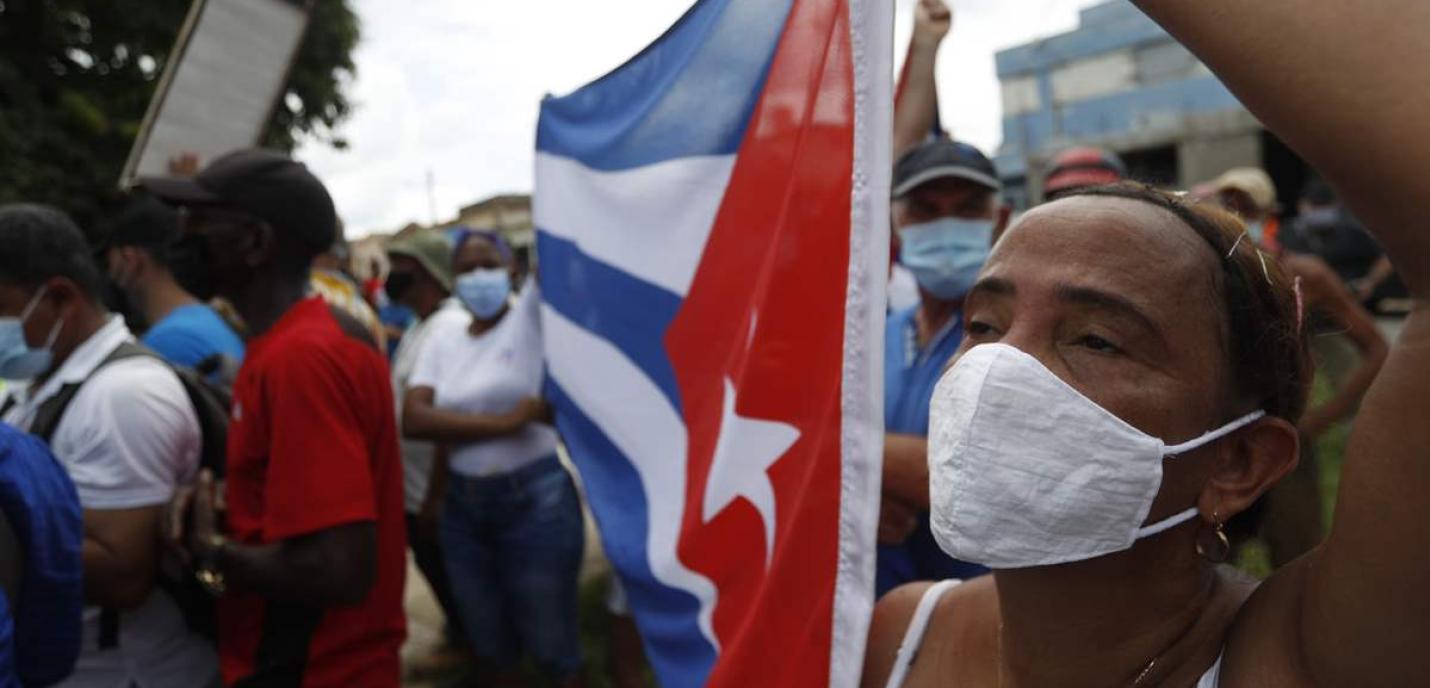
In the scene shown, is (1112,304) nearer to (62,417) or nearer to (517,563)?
(62,417)

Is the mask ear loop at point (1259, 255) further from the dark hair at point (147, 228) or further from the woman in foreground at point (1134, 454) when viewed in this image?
the dark hair at point (147, 228)

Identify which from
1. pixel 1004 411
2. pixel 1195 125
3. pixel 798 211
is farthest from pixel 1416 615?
pixel 1195 125

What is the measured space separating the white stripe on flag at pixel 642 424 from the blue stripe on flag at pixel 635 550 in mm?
26

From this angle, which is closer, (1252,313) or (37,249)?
→ (1252,313)

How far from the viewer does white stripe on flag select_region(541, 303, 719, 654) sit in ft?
6.12

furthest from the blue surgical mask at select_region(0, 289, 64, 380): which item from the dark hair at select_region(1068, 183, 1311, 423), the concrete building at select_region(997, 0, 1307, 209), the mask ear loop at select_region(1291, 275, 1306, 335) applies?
the concrete building at select_region(997, 0, 1307, 209)

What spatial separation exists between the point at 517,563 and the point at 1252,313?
9.92ft

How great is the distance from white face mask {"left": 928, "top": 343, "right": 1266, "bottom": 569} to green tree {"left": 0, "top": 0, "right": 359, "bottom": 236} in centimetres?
1262

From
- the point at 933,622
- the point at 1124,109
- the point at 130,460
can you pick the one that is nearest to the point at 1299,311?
the point at 933,622

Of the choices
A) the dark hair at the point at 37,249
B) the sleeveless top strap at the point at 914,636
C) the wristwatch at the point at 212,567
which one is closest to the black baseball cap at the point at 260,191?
the dark hair at the point at 37,249

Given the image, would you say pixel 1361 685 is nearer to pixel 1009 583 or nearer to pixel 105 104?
pixel 1009 583

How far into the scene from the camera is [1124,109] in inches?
893

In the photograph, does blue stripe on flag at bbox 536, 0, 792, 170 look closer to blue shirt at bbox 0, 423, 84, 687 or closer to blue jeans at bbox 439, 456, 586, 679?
blue shirt at bbox 0, 423, 84, 687

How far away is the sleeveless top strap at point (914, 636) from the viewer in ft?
4.60
